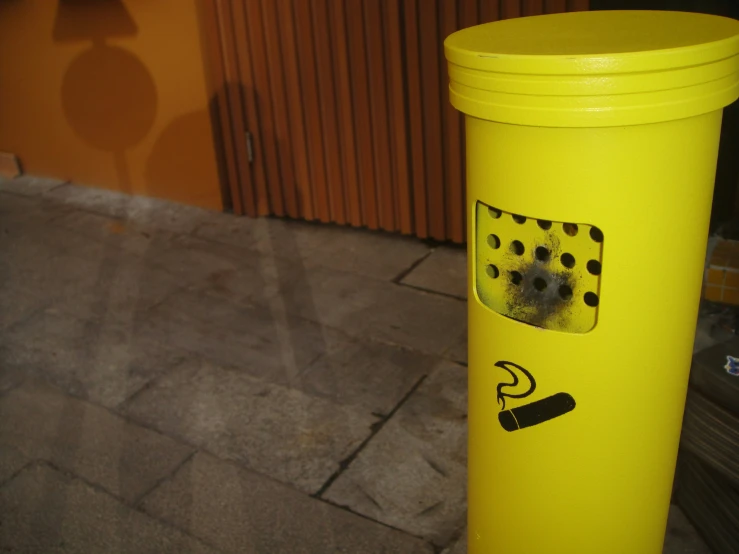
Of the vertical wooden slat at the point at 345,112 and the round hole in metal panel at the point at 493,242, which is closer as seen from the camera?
the round hole in metal panel at the point at 493,242

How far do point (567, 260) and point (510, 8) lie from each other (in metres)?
2.48

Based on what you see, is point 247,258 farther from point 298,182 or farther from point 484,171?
point 484,171

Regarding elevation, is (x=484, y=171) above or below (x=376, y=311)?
above

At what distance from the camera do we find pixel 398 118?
4.27m

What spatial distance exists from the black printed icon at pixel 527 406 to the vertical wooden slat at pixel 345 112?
9.65ft

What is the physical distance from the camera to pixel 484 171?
1602 mm

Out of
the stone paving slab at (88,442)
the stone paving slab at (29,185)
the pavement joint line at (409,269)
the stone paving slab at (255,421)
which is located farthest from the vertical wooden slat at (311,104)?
the stone paving slab at (29,185)

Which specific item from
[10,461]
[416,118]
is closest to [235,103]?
[416,118]

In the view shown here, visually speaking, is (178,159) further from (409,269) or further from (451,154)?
(451,154)

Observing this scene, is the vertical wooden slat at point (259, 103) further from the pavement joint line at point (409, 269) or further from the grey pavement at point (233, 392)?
the pavement joint line at point (409, 269)

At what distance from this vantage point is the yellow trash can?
1.39 m

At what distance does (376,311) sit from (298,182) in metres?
1.27

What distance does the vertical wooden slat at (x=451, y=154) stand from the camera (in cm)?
389

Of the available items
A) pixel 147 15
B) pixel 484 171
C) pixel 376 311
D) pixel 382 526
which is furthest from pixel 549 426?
pixel 147 15
